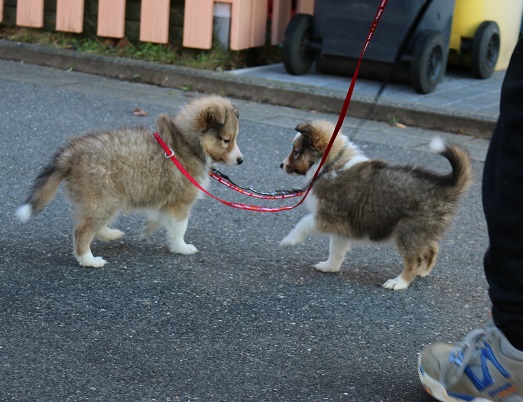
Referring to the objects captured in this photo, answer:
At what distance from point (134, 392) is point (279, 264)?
165 centimetres

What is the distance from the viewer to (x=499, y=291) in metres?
2.80

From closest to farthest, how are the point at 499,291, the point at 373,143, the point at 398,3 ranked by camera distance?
the point at 499,291 → the point at 373,143 → the point at 398,3

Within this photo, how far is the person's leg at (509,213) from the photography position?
275cm

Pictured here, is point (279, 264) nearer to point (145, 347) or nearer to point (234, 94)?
point (145, 347)

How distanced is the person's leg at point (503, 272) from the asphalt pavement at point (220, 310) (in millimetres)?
321

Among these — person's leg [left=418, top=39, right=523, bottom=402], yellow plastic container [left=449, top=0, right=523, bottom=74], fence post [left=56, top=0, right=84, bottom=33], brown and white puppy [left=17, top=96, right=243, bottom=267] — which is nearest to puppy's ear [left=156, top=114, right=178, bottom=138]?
brown and white puppy [left=17, top=96, right=243, bottom=267]

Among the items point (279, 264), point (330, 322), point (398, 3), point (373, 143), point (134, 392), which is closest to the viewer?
point (134, 392)

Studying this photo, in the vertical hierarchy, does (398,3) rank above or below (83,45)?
above

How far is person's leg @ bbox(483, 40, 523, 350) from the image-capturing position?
275cm

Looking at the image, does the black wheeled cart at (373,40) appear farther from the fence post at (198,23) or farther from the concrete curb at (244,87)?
the fence post at (198,23)

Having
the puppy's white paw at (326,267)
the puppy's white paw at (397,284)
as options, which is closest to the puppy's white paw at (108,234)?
the puppy's white paw at (326,267)

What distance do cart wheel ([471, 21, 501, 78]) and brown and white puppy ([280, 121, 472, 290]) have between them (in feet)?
16.4

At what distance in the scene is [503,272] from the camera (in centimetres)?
280

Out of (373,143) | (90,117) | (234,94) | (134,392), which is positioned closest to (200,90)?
(234,94)
